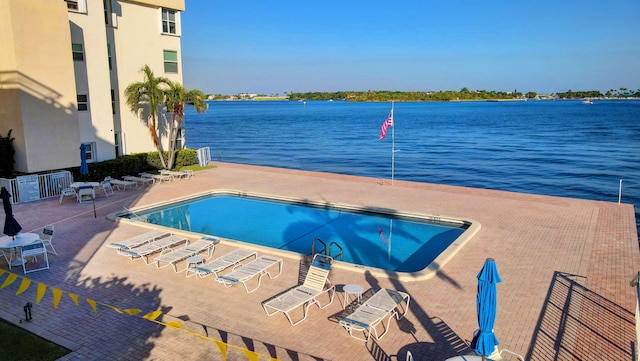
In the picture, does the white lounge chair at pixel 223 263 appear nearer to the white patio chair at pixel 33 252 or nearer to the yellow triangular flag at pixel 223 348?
the yellow triangular flag at pixel 223 348

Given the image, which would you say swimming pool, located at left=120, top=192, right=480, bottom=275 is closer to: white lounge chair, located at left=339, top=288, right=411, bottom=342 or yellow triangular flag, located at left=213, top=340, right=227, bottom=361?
white lounge chair, located at left=339, top=288, right=411, bottom=342

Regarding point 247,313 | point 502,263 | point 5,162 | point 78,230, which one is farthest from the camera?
point 5,162

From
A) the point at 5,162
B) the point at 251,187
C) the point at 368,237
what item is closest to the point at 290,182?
the point at 251,187

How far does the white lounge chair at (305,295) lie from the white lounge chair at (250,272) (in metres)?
0.98

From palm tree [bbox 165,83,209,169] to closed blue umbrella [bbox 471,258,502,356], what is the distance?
22.3 m

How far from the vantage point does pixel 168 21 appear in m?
28.1

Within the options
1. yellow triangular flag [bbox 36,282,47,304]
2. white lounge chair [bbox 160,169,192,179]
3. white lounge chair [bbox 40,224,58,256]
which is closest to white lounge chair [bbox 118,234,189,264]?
white lounge chair [bbox 40,224,58,256]

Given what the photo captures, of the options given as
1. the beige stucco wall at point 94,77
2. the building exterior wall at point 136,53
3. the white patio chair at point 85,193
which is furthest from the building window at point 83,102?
the white patio chair at point 85,193

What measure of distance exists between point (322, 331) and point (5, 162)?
18.2 m

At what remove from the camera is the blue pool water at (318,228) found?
1544 centimetres

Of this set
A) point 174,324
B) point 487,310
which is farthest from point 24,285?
point 487,310

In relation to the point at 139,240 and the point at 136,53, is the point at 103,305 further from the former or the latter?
the point at 136,53

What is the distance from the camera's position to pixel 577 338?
30.0 ft

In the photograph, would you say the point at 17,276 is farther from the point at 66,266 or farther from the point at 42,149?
the point at 42,149
